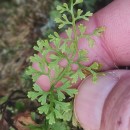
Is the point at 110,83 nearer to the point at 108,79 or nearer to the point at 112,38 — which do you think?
the point at 108,79

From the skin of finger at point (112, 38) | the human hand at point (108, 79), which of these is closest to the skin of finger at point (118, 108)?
the human hand at point (108, 79)

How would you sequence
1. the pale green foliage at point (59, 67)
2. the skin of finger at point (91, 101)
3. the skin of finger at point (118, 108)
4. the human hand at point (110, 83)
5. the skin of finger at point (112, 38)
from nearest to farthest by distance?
the skin of finger at point (118, 108), the human hand at point (110, 83), the pale green foliage at point (59, 67), the skin of finger at point (91, 101), the skin of finger at point (112, 38)

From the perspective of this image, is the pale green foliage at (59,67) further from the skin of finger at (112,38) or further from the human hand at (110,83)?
the skin of finger at (112,38)

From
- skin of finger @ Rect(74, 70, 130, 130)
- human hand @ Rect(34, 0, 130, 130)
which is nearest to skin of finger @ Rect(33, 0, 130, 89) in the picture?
human hand @ Rect(34, 0, 130, 130)

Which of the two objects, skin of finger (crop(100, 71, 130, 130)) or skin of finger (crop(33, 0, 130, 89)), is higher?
skin of finger (crop(33, 0, 130, 89))

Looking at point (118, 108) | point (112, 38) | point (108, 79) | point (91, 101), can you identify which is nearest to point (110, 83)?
point (108, 79)

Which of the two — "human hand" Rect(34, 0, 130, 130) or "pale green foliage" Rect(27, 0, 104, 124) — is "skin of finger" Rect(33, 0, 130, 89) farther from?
"pale green foliage" Rect(27, 0, 104, 124)

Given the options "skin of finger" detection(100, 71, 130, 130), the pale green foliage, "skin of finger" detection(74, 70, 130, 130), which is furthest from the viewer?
"skin of finger" detection(74, 70, 130, 130)
